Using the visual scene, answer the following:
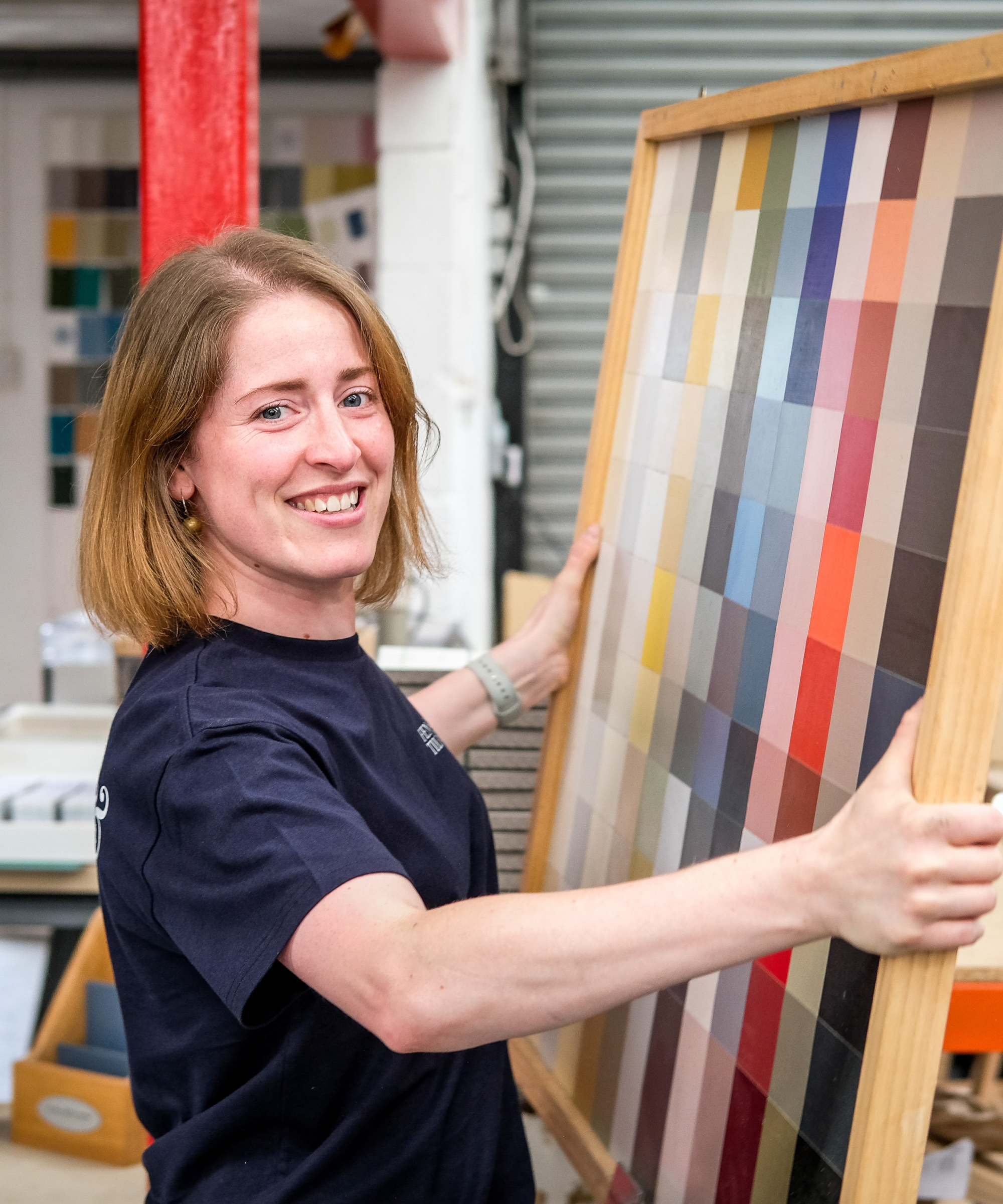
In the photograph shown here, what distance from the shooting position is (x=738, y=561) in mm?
1022

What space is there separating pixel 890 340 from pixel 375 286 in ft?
10.00

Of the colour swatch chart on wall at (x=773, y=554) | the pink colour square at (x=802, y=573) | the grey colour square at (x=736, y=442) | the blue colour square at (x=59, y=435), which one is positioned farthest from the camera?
the blue colour square at (x=59, y=435)

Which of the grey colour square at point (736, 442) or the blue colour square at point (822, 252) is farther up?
the blue colour square at point (822, 252)

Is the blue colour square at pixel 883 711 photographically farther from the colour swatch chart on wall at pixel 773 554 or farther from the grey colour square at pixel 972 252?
the grey colour square at pixel 972 252

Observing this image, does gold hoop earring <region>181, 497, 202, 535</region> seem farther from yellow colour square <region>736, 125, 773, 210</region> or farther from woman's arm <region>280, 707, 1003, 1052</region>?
yellow colour square <region>736, 125, 773, 210</region>

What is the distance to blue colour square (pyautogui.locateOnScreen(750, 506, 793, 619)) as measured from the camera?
0.95 metres

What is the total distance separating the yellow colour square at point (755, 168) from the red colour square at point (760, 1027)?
66 cm

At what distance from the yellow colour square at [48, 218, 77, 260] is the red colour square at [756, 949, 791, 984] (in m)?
3.79

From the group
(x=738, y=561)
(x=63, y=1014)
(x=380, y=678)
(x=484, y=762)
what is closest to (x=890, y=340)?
(x=738, y=561)

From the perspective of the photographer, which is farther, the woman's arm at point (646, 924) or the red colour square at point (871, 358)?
the red colour square at point (871, 358)

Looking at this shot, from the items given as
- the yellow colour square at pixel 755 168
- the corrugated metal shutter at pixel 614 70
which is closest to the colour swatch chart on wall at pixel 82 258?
the corrugated metal shutter at pixel 614 70

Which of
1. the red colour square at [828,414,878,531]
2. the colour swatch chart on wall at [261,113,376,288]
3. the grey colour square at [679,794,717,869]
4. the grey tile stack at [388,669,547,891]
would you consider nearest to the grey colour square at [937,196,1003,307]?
the red colour square at [828,414,878,531]

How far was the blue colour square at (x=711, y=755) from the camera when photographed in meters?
1.03

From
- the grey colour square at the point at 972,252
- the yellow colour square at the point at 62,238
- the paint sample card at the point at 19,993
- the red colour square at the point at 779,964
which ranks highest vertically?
the yellow colour square at the point at 62,238
